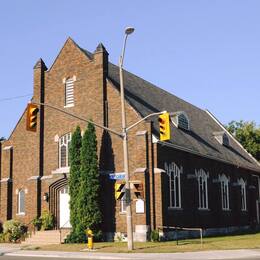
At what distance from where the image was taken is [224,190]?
3931cm

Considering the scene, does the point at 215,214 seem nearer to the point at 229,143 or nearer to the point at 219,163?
the point at 219,163

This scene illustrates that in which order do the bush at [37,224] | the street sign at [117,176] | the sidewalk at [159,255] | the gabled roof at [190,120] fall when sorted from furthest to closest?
the gabled roof at [190,120] → the bush at [37,224] → the street sign at [117,176] → the sidewalk at [159,255]

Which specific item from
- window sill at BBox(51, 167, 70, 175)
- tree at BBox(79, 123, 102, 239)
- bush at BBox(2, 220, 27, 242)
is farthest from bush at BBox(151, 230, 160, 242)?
bush at BBox(2, 220, 27, 242)

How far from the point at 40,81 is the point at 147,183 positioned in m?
11.1

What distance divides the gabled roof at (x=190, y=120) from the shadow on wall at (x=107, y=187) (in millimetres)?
3005

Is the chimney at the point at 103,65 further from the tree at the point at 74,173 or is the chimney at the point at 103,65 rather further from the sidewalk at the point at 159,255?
the sidewalk at the point at 159,255

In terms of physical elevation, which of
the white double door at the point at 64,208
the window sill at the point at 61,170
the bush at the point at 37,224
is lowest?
the bush at the point at 37,224

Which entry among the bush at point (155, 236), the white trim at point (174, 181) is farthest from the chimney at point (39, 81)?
the bush at point (155, 236)

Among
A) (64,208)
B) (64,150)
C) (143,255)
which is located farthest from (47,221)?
(143,255)

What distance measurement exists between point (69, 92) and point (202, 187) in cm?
1163

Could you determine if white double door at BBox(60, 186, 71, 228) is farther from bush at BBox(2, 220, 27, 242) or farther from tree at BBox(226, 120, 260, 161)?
tree at BBox(226, 120, 260, 161)

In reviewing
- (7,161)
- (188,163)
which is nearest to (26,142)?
(7,161)

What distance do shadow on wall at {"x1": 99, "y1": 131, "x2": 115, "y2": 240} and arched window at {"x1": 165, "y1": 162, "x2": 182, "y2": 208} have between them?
3569mm

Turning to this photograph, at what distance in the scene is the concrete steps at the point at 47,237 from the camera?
96.4 ft
